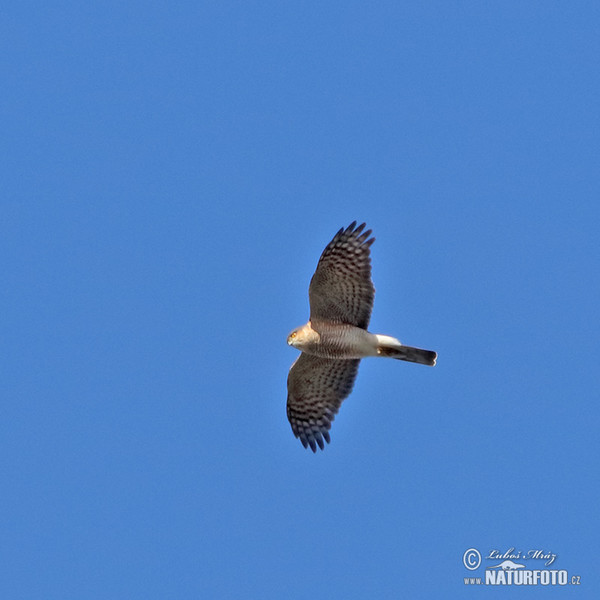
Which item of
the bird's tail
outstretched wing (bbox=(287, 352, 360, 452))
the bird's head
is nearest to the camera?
the bird's tail

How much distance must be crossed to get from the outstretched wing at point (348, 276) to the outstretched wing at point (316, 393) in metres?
1.17

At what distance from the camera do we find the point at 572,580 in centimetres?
1922

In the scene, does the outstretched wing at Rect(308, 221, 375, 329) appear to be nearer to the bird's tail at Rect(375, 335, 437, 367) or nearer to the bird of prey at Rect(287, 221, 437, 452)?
the bird of prey at Rect(287, 221, 437, 452)

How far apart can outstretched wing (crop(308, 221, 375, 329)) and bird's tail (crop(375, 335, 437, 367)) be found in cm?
41

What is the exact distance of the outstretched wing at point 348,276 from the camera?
58.0 ft

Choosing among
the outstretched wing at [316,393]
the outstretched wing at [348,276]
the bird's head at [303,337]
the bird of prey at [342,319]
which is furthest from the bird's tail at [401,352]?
the outstretched wing at [316,393]

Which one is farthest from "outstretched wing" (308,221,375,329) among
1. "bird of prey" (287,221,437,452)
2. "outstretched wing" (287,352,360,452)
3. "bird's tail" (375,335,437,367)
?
"outstretched wing" (287,352,360,452)

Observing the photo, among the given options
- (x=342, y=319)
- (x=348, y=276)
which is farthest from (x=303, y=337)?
(x=348, y=276)

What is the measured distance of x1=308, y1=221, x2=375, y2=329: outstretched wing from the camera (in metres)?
17.7

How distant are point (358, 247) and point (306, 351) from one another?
1.81 metres

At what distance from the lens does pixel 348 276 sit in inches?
697

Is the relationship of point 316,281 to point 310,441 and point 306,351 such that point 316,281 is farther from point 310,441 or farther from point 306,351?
Answer: point 310,441

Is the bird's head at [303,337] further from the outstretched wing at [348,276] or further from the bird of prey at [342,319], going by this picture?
the outstretched wing at [348,276]

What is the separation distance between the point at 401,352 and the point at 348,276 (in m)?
1.38
